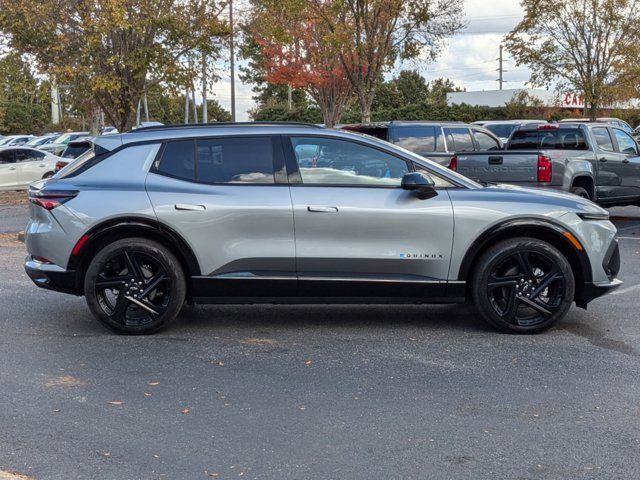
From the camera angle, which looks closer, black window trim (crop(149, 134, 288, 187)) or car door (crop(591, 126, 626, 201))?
black window trim (crop(149, 134, 288, 187))

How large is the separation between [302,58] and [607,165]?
19.8 meters

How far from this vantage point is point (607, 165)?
14.5 meters

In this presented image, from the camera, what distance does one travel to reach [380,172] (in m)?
6.86

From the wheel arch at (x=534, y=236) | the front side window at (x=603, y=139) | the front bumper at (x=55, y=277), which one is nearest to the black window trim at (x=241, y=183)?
the front bumper at (x=55, y=277)

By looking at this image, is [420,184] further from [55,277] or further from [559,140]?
[559,140]

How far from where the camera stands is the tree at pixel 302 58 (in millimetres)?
22172

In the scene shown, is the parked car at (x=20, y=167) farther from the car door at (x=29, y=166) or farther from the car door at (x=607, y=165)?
the car door at (x=607, y=165)

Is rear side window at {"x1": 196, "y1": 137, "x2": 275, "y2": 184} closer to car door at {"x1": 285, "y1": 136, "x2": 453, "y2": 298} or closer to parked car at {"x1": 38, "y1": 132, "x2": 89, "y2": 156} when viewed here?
car door at {"x1": 285, "y1": 136, "x2": 453, "y2": 298}

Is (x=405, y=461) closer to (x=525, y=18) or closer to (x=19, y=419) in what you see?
(x=19, y=419)

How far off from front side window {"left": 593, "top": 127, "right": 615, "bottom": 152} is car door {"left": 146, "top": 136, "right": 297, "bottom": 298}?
31.1 ft

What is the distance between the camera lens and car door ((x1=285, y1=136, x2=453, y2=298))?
6684mm

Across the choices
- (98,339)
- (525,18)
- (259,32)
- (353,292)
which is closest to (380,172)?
(353,292)

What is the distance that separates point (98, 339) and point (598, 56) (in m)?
25.1

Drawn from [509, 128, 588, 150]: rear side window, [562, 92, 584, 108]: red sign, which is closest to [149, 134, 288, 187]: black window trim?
[509, 128, 588, 150]: rear side window
